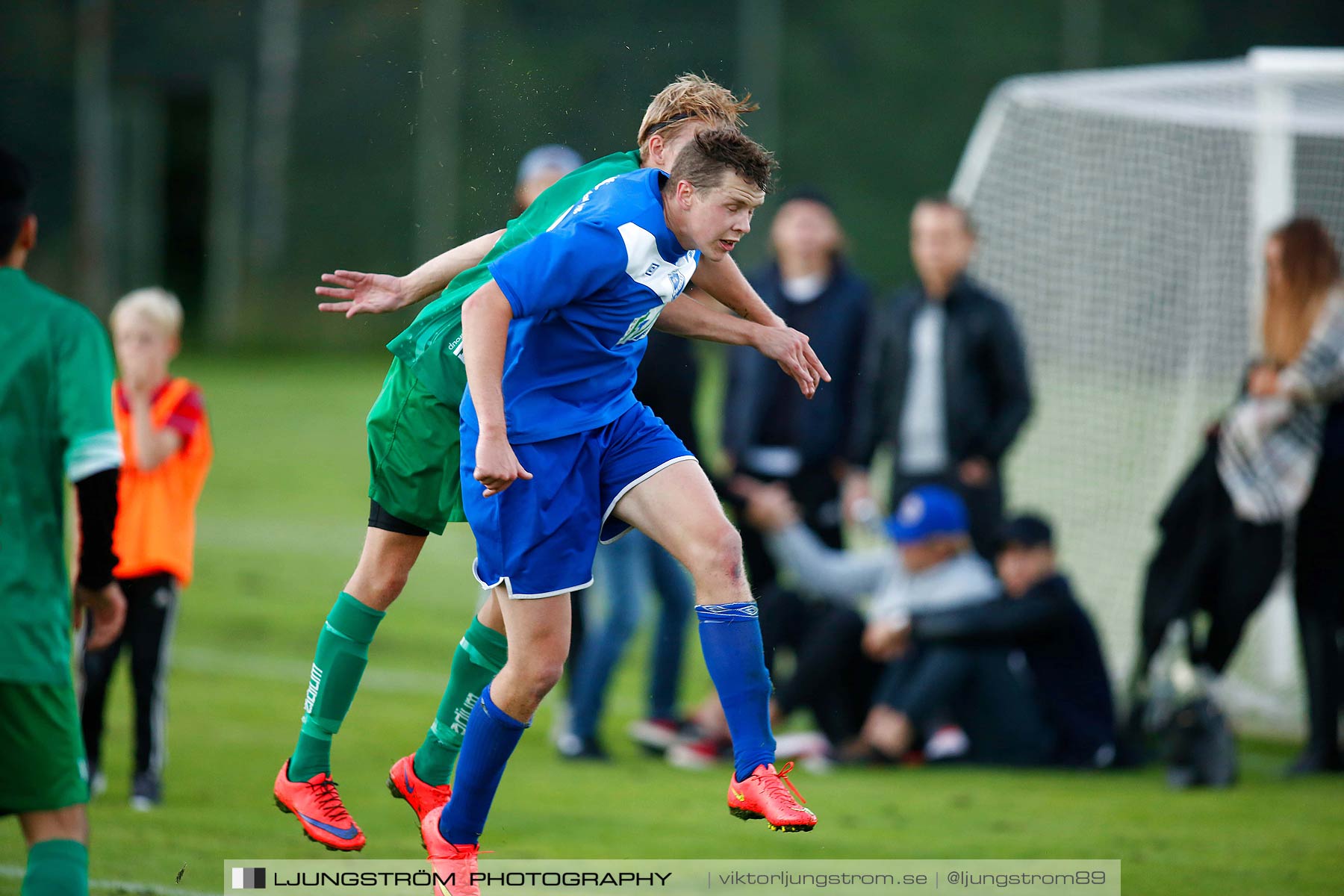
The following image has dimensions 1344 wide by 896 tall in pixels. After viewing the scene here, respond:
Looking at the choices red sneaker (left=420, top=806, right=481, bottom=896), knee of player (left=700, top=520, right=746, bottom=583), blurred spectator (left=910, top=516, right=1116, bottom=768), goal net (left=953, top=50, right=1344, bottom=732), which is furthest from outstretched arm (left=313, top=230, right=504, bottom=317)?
goal net (left=953, top=50, right=1344, bottom=732)

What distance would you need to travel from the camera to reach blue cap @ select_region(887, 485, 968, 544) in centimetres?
750

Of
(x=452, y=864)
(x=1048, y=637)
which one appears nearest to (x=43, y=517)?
(x=452, y=864)

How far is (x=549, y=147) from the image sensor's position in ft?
16.2

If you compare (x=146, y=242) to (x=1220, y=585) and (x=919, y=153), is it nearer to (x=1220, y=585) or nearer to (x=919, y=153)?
(x=919, y=153)

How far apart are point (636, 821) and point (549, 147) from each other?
2770 mm

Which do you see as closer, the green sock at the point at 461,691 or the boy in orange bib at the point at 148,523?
the green sock at the point at 461,691

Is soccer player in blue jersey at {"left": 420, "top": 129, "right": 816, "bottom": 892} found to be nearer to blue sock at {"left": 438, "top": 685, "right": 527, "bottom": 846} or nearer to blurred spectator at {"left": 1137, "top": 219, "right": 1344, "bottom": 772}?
blue sock at {"left": 438, "top": 685, "right": 527, "bottom": 846}

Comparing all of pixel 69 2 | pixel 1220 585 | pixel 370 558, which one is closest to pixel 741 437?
pixel 1220 585

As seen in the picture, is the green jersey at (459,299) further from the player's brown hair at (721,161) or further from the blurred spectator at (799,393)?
the blurred spectator at (799,393)

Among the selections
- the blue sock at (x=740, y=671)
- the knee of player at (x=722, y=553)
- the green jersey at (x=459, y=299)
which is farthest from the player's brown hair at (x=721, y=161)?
the blue sock at (x=740, y=671)

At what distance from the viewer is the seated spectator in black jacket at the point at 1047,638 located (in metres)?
7.46

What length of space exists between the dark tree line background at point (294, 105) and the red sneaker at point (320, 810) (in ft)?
47.6

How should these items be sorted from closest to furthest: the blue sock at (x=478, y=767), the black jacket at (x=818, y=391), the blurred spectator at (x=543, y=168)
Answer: the blue sock at (x=478, y=767), the blurred spectator at (x=543, y=168), the black jacket at (x=818, y=391)

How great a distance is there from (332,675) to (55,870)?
106cm
